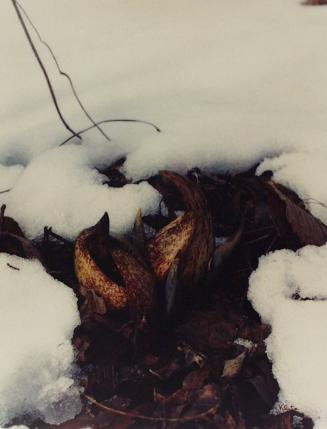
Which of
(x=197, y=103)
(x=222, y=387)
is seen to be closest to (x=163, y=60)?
(x=197, y=103)

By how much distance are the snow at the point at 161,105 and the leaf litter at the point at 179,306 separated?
4 centimetres

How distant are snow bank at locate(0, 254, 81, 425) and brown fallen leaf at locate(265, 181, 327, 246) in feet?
1.24

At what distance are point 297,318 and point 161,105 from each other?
51 cm

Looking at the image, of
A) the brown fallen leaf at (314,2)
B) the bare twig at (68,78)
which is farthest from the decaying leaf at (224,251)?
the brown fallen leaf at (314,2)

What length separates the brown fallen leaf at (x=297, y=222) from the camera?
88 cm

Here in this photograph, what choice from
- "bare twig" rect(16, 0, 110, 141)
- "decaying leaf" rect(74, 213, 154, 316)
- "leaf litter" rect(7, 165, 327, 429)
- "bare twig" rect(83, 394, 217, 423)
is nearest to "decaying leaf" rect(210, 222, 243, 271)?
"leaf litter" rect(7, 165, 327, 429)

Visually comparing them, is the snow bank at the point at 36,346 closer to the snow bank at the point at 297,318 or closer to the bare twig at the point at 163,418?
the bare twig at the point at 163,418

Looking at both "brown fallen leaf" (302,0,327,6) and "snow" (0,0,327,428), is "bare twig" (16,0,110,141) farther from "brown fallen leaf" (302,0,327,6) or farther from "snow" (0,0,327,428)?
"brown fallen leaf" (302,0,327,6)

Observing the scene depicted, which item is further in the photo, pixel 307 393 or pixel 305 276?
pixel 305 276

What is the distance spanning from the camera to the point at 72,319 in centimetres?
82

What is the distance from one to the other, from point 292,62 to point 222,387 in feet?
2.29

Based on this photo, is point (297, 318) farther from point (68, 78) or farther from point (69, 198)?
point (68, 78)

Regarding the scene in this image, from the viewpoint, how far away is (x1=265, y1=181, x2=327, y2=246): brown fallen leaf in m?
0.88

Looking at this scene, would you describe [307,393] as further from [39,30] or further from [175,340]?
[39,30]
